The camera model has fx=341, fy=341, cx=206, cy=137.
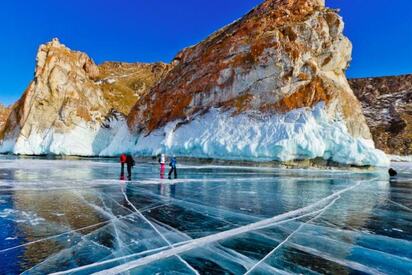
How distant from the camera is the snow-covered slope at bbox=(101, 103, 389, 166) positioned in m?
35.3

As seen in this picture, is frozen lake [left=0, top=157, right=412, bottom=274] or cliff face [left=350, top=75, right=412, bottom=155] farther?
cliff face [left=350, top=75, right=412, bottom=155]

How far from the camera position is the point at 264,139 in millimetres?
37688

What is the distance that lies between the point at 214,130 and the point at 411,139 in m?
80.3

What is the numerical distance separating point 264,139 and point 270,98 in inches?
283

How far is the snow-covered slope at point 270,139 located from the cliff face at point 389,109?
6724 cm

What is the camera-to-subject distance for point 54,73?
77375mm

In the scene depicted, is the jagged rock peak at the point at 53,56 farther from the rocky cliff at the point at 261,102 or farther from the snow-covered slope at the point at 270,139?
the snow-covered slope at the point at 270,139

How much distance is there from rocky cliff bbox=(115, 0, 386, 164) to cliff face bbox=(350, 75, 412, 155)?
59.5 metres

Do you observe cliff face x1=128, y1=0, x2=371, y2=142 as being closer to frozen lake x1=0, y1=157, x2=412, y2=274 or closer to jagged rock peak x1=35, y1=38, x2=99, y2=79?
frozen lake x1=0, y1=157, x2=412, y2=274

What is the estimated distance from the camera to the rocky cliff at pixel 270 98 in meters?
36.4

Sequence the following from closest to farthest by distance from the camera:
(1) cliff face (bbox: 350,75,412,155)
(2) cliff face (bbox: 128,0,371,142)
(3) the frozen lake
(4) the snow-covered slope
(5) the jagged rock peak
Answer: (3) the frozen lake → (4) the snow-covered slope → (2) cliff face (bbox: 128,0,371,142) → (5) the jagged rock peak → (1) cliff face (bbox: 350,75,412,155)

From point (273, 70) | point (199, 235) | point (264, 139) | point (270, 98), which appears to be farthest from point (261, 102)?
point (199, 235)

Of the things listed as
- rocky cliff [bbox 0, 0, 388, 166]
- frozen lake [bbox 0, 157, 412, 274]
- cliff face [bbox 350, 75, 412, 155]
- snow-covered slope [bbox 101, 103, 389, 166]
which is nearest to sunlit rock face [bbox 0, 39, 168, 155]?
rocky cliff [bbox 0, 0, 388, 166]

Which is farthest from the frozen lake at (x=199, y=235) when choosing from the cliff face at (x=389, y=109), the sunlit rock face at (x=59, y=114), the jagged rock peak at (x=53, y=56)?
the cliff face at (x=389, y=109)
